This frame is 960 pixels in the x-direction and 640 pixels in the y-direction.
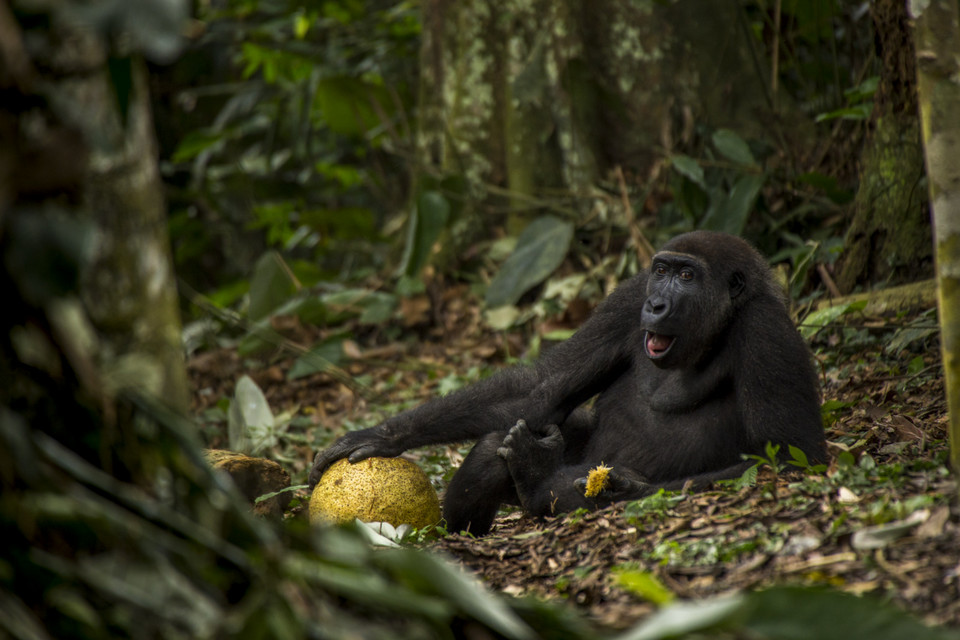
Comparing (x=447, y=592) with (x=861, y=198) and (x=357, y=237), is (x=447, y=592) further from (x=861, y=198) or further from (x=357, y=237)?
(x=357, y=237)

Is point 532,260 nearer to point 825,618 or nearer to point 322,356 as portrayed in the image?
point 322,356

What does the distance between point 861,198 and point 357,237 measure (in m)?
5.72

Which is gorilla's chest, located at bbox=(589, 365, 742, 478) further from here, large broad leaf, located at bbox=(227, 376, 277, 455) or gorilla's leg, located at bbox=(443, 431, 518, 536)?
large broad leaf, located at bbox=(227, 376, 277, 455)

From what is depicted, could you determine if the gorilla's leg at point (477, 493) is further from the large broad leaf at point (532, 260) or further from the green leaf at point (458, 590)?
the large broad leaf at point (532, 260)

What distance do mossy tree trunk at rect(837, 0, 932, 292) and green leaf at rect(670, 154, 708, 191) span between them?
43.1 inches

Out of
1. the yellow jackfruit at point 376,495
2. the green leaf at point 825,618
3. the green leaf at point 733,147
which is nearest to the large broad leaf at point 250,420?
the yellow jackfruit at point 376,495

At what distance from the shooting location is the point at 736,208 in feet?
22.1

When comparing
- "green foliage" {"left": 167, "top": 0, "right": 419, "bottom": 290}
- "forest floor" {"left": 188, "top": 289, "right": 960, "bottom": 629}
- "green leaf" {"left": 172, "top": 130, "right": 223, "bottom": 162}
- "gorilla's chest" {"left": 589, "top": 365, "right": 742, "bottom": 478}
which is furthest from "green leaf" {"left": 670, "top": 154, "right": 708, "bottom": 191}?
"green leaf" {"left": 172, "top": 130, "right": 223, "bottom": 162}

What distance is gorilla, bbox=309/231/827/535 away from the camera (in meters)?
4.18

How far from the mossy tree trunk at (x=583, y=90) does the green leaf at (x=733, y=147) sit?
0.71 meters

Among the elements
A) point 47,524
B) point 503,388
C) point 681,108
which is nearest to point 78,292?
point 47,524

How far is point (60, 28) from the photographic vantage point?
1933 mm

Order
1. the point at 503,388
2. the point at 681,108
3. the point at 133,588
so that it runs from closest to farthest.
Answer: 1. the point at 133,588
2. the point at 503,388
3. the point at 681,108

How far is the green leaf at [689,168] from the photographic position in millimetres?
6744
